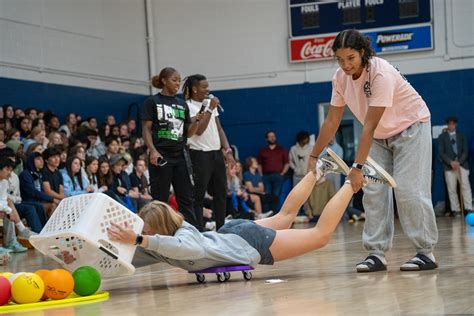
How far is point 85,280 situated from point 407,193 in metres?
2.01

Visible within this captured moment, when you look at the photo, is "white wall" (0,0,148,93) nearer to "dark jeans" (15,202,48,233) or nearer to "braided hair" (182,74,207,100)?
"dark jeans" (15,202,48,233)

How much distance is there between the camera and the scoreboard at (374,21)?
16922mm

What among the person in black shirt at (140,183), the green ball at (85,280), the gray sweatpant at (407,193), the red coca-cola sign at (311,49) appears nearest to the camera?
the green ball at (85,280)

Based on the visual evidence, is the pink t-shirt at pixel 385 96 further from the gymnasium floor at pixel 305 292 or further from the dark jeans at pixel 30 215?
the dark jeans at pixel 30 215

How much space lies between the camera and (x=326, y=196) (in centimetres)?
1620

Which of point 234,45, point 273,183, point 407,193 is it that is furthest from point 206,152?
point 234,45

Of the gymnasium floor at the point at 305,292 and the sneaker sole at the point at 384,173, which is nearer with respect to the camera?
the gymnasium floor at the point at 305,292

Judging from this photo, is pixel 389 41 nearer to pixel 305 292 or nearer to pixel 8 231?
pixel 8 231

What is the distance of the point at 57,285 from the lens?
451 centimetres

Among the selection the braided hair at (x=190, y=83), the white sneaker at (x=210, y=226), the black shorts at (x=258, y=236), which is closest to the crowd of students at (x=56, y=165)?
the white sneaker at (x=210, y=226)

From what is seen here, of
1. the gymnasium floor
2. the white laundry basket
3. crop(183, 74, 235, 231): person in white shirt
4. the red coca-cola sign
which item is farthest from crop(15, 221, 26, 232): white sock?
the red coca-cola sign

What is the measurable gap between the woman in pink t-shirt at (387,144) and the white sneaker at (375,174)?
8cm

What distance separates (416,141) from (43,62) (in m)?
11.4

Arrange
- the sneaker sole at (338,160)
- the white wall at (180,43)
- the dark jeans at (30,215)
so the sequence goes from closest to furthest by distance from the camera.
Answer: the sneaker sole at (338,160)
the dark jeans at (30,215)
the white wall at (180,43)
